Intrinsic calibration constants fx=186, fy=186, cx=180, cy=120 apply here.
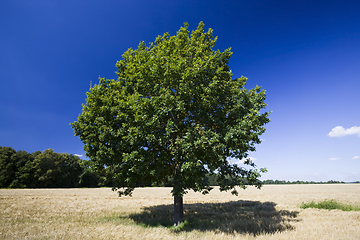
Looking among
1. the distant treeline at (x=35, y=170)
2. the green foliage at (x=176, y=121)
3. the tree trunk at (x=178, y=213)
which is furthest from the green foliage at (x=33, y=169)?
the tree trunk at (x=178, y=213)

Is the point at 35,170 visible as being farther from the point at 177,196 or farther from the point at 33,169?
the point at 177,196

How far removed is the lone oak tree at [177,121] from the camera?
11.4 meters

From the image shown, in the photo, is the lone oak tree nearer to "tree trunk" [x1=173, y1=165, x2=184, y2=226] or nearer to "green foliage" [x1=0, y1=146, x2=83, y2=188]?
"tree trunk" [x1=173, y1=165, x2=184, y2=226]

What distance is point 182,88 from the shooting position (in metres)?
11.8

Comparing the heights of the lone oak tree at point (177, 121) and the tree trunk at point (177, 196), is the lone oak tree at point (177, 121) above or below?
above

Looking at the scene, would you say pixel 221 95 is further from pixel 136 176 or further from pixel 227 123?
pixel 136 176

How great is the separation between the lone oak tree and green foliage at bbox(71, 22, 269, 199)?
0.06 m

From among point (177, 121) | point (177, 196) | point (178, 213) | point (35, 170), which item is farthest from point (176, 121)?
point (35, 170)

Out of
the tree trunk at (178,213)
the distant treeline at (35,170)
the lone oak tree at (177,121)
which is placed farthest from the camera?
the distant treeline at (35,170)

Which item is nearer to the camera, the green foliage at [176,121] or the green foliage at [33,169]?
the green foliage at [176,121]

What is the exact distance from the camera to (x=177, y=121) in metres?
12.8

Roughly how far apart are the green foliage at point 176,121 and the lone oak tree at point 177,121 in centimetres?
6

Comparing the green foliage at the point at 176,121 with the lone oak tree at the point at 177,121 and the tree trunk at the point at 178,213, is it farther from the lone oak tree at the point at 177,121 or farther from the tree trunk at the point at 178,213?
the tree trunk at the point at 178,213

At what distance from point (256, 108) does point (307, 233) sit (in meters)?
7.76
